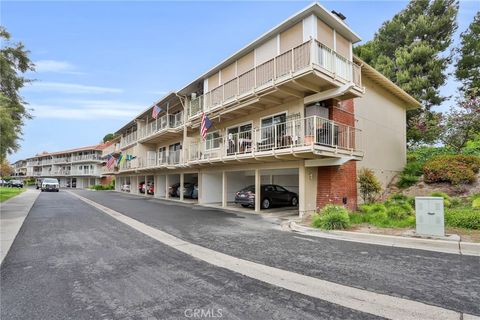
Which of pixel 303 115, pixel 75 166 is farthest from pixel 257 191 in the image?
pixel 75 166

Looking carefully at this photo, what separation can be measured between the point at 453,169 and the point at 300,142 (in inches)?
342

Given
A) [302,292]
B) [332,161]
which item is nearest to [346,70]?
[332,161]

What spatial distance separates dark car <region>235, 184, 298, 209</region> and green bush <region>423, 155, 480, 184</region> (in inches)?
309

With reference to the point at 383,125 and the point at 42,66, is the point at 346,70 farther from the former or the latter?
the point at 42,66

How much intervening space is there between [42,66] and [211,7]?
13459 millimetres

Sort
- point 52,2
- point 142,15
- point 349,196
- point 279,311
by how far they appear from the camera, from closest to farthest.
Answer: point 279,311, point 52,2, point 142,15, point 349,196

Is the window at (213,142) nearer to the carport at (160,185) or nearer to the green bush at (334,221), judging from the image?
the carport at (160,185)

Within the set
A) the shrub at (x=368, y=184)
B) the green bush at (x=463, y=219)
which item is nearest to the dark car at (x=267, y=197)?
the shrub at (x=368, y=184)

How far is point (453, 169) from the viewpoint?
14.8 meters

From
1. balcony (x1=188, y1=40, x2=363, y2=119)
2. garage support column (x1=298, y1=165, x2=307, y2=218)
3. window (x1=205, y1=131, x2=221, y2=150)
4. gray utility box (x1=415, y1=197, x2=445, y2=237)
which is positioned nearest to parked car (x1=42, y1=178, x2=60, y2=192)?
window (x1=205, y1=131, x2=221, y2=150)

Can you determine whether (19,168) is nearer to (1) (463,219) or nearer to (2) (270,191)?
(2) (270,191)

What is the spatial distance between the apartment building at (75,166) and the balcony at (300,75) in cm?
5689

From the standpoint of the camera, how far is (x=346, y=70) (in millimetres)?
13531

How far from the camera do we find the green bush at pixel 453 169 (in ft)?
46.6
